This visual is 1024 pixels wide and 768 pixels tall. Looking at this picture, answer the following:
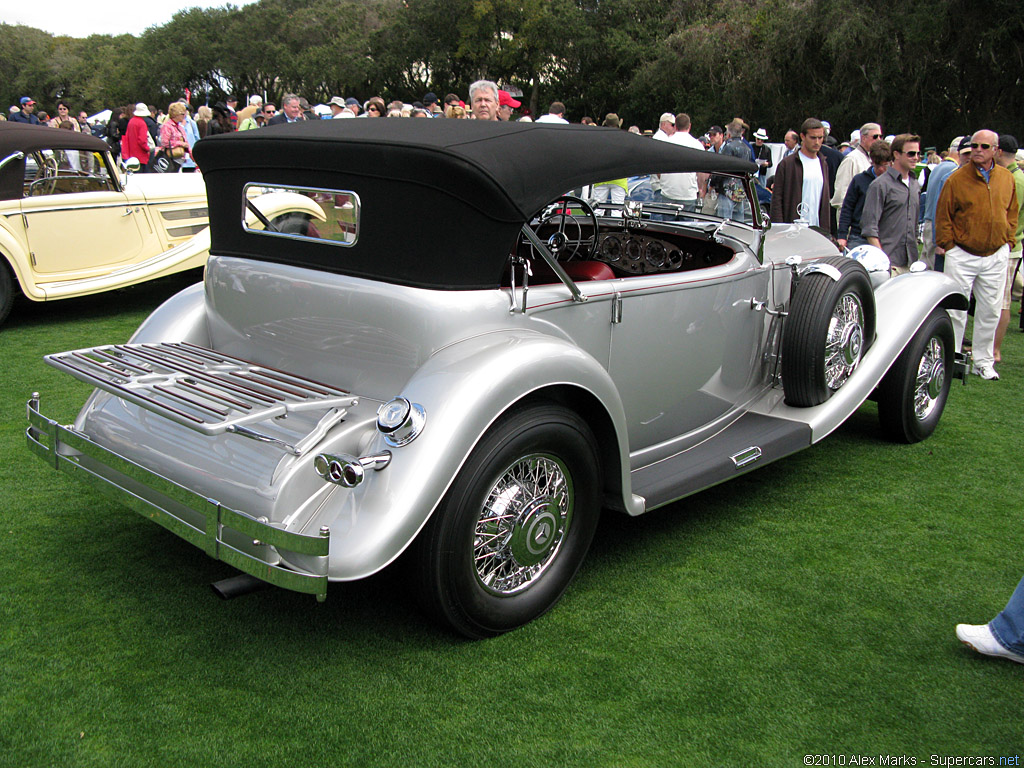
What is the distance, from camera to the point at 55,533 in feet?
12.0

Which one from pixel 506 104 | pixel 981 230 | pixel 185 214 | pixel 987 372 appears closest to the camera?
pixel 981 230

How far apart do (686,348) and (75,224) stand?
6.19 metres

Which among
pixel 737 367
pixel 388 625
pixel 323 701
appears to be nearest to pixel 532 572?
pixel 388 625

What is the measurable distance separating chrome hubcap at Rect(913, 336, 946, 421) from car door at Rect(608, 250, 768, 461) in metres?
1.38

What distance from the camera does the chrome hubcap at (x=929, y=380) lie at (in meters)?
5.06

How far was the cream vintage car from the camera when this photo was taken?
7.11 m

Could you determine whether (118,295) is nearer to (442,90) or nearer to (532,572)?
(532,572)

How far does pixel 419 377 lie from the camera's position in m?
2.80

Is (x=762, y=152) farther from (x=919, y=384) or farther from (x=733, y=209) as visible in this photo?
(x=733, y=209)

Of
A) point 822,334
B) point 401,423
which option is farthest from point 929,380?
point 401,423

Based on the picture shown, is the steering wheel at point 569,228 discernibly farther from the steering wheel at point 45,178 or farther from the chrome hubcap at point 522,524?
the steering wheel at point 45,178

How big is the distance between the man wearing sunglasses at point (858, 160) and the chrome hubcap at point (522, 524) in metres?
6.25

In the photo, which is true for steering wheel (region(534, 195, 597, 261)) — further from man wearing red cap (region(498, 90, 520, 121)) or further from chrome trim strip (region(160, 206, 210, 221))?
chrome trim strip (region(160, 206, 210, 221))

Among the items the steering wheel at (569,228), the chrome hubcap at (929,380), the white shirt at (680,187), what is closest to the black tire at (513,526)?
the steering wheel at (569,228)
